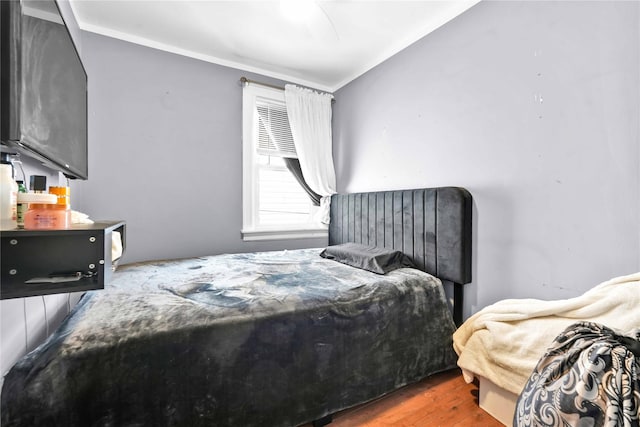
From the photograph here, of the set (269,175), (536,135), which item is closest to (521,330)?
(536,135)

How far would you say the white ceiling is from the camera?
78.8 inches

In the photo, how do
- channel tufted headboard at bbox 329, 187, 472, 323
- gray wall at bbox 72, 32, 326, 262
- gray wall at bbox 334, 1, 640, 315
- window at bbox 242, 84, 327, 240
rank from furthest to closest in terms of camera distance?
1. window at bbox 242, 84, 327, 240
2. gray wall at bbox 72, 32, 326, 262
3. channel tufted headboard at bbox 329, 187, 472, 323
4. gray wall at bbox 334, 1, 640, 315

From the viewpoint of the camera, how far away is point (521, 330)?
1.36 m

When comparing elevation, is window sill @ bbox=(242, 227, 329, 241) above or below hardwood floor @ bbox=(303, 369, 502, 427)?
above

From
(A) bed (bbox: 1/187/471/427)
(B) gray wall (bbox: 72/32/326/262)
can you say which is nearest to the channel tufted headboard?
(A) bed (bbox: 1/187/471/427)

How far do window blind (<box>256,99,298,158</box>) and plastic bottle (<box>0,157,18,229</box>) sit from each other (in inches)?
88.8

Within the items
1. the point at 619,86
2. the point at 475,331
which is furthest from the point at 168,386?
the point at 619,86


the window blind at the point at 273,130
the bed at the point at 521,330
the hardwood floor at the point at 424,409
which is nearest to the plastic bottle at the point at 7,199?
the hardwood floor at the point at 424,409

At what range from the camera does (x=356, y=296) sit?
5.06 ft

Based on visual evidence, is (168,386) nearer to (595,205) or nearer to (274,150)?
(595,205)

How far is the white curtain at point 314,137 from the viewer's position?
305cm

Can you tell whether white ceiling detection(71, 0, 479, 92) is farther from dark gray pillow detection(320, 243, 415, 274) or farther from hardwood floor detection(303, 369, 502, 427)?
hardwood floor detection(303, 369, 502, 427)

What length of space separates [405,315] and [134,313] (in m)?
1.42

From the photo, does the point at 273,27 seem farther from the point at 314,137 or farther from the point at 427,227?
the point at 427,227
